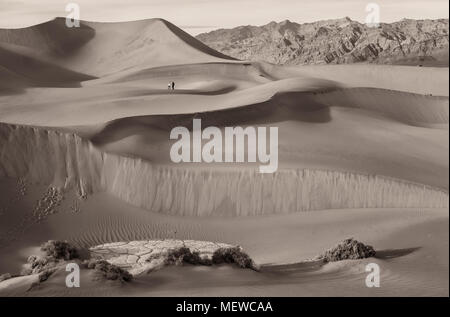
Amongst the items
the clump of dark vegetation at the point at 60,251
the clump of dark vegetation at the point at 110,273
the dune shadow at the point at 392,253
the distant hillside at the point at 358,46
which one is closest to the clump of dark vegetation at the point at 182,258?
A: the clump of dark vegetation at the point at 110,273

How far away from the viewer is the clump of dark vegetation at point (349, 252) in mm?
10977

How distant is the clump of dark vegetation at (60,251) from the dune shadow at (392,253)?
5.92 meters

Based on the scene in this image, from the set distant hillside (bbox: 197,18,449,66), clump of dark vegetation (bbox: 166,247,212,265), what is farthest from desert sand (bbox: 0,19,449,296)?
distant hillside (bbox: 197,18,449,66)

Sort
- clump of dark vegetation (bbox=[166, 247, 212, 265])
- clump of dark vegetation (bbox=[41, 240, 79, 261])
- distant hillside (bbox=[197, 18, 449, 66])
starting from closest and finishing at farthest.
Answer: clump of dark vegetation (bbox=[166, 247, 212, 265])
clump of dark vegetation (bbox=[41, 240, 79, 261])
distant hillside (bbox=[197, 18, 449, 66])

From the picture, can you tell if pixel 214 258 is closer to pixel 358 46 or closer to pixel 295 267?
pixel 295 267

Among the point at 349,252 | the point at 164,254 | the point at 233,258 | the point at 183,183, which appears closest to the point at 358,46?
the point at 183,183

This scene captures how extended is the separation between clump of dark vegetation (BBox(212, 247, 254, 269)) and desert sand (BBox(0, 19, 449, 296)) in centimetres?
36

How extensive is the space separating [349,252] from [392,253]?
0.90 metres

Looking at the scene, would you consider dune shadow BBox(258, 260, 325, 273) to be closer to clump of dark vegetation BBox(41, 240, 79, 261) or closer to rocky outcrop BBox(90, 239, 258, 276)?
rocky outcrop BBox(90, 239, 258, 276)

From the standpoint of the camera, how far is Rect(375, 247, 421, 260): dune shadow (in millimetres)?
10932

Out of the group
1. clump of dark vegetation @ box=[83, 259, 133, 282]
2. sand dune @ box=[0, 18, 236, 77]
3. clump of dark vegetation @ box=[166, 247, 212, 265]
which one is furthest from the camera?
sand dune @ box=[0, 18, 236, 77]

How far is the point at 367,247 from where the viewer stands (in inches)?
438
